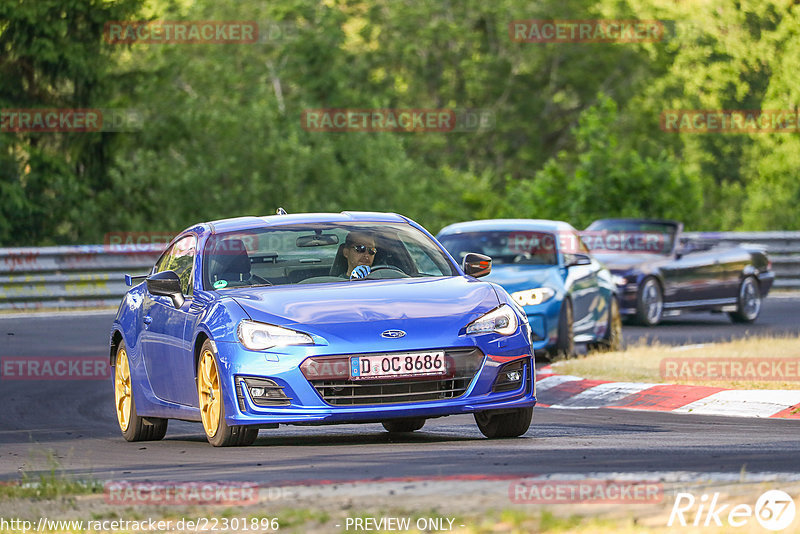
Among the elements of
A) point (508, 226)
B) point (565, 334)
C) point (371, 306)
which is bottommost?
point (565, 334)

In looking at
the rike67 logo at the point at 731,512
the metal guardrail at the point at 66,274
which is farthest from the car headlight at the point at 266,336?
the metal guardrail at the point at 66,274

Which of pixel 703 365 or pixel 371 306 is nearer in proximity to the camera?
pixel 371 306

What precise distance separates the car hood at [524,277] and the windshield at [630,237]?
6.06 metres

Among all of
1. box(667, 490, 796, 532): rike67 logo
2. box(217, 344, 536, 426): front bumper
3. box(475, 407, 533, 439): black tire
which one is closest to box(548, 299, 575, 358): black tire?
box(475, 407, 533, 439): black tire

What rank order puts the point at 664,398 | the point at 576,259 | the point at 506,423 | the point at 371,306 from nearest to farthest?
the point at 371,306, the point at 506,423, the point at 664,398, the point at 576,259

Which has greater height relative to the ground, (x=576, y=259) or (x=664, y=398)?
(x=576, y=259)

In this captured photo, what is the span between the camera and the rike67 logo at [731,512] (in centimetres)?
604

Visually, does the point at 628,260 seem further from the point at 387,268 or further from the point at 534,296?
the point at 387,268

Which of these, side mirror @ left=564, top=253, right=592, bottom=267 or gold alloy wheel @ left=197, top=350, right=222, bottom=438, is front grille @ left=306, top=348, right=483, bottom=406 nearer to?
gold alloy wheel @ left=197, top=350, right=222, bottom=438

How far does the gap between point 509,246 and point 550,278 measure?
854 mm

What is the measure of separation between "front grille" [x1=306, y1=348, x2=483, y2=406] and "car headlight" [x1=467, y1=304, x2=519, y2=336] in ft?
0.51

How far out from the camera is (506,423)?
10.1m

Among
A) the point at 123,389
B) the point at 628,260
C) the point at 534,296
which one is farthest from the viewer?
the point at 628,260

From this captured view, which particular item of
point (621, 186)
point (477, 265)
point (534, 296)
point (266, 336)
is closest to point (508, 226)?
point (534, 296)
